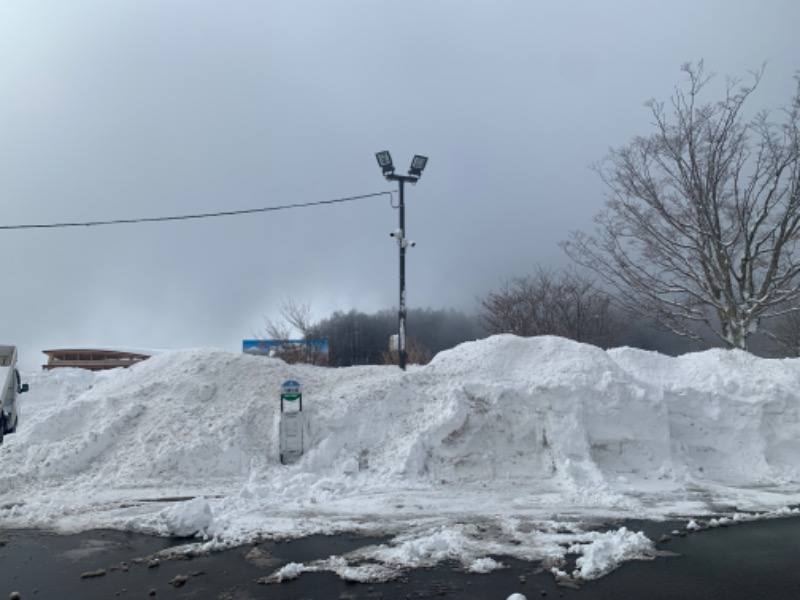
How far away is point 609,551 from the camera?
723 centimetres

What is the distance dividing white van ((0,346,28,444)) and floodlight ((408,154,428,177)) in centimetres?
1036

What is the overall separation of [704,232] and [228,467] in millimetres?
15323

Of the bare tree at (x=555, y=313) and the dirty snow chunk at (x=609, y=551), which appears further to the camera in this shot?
the bare tree at (x=555, y=313)

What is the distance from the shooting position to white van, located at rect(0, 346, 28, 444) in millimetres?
14461

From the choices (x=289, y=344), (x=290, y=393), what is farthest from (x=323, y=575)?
(x=289, y=344)

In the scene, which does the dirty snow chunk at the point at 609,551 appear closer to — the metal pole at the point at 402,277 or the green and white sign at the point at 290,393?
the green and white sign at the point at 290,393

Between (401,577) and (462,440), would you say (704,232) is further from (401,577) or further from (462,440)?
(401,577)

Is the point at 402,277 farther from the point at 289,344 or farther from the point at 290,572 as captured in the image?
the point at 289,344

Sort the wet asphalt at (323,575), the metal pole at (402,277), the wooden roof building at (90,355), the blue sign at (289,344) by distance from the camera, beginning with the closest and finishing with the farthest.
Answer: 1. the wet asphalt at (323,575)
2. the metal pole at (402,277)
3. the blue sign at (289,344)
4. the wooden roof building at (90,355)

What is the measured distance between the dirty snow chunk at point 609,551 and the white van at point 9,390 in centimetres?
1209

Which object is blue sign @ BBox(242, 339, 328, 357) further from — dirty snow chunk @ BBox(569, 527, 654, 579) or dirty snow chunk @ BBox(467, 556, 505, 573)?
dirty snow chunk @ BBox(467, 556, 505, 573)

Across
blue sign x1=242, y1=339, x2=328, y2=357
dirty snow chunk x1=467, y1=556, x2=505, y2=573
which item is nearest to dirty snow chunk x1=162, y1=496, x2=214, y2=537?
dirty snow chunk x1=467, y1=556, x2=505, y2=573

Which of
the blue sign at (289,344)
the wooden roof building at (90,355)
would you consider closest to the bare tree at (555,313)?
the blue sign at (289,344)

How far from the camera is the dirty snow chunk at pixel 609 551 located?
6699 mm
